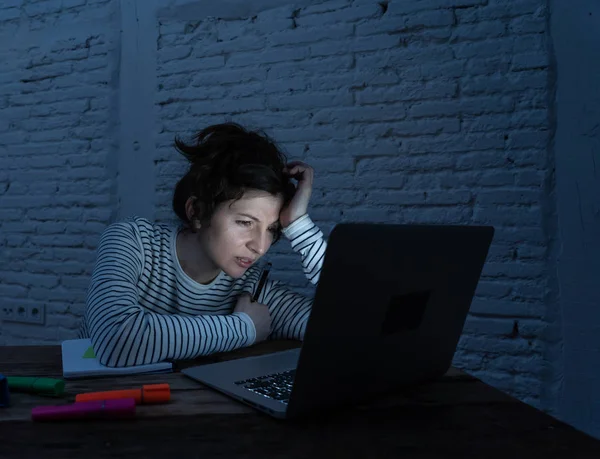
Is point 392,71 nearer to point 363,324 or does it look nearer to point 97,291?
point 97,291

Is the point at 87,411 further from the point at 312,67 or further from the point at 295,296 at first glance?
the point at 312,67

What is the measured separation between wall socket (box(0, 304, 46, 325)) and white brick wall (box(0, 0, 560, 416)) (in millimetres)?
64

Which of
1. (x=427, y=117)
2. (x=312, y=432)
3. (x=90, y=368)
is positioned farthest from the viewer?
(x=427, y=117)

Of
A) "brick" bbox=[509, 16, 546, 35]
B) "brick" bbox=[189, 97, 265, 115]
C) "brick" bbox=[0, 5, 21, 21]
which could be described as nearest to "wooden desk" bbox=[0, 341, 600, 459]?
"brick" bbox=[509, 16, 546, 35]

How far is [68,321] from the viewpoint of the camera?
2754 mm

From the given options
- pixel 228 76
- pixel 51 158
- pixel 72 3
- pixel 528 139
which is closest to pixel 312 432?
pixel 528 139

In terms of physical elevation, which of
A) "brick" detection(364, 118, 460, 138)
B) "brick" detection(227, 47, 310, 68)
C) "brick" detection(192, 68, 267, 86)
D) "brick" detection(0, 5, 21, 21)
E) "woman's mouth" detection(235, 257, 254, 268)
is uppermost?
"brick" detection(0, 5, 21, 21)

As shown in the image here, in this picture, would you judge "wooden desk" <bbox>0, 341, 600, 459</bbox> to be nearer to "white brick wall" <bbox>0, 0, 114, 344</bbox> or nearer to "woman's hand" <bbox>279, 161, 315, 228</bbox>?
"woman's hand" <bbox>279, 161, 315, 228</bbox>

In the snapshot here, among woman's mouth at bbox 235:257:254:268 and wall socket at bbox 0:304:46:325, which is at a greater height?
woman's mouth at bbox 235:257:254:268

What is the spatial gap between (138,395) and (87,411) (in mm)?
83

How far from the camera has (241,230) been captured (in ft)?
4.49

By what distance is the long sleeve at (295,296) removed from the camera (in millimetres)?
1311

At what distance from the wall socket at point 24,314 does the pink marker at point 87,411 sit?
7.64 feet

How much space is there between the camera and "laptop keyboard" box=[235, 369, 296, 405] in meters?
0.77
